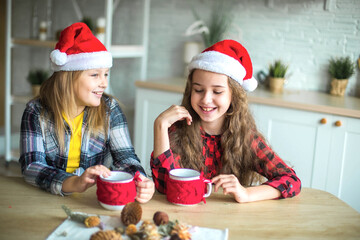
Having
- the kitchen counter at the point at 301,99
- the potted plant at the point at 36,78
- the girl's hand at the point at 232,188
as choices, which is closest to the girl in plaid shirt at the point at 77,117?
the girl's hand at the point at 232,188

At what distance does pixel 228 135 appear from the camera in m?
1.62

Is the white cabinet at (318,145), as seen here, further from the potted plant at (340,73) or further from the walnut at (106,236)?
the walnut at (106,236)

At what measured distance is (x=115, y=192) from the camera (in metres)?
1.12

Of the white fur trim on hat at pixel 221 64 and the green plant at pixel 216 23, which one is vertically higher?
the green plant at pixel 216 23

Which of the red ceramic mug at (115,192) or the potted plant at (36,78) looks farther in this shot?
the potted plant at (36,78)

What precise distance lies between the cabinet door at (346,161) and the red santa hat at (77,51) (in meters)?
1.46

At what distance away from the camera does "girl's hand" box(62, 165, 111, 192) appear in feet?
3.96

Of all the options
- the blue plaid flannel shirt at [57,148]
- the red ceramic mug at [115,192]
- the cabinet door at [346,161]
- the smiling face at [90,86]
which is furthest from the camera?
the cabinet door at [346,161]

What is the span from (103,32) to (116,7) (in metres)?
0.67

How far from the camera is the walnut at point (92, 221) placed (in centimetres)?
103

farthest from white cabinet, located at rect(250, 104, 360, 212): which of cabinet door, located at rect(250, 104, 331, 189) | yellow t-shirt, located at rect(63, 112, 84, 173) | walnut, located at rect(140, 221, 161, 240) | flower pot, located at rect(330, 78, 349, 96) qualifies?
walnut, located at rect(140, 221, 161, 240)

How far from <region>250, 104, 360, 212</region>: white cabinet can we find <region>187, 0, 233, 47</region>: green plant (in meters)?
0.76

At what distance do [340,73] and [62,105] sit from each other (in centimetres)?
195

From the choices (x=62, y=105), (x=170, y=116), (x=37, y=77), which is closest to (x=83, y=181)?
Answer: (x=170, y=116)
